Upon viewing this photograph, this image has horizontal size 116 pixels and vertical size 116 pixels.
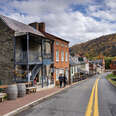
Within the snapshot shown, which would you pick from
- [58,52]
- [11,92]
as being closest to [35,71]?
[11,92]

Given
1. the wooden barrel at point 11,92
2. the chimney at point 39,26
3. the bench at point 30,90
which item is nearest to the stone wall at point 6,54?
the bench at point 30,90

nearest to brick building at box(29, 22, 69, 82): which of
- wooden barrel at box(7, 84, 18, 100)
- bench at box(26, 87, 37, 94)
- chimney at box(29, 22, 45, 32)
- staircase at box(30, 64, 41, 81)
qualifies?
chimney at box(29, 22, 45, 32)

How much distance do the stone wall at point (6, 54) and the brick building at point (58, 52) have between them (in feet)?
27.4

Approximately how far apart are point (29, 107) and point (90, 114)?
131 inches

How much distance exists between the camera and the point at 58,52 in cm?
2519

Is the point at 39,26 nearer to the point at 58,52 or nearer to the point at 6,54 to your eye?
the point at 58,52

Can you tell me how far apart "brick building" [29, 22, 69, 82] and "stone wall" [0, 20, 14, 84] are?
8.35m

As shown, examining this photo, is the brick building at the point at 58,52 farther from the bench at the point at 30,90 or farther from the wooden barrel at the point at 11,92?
the wooden barrel at the point at 11,92

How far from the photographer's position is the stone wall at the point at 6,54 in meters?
15.8

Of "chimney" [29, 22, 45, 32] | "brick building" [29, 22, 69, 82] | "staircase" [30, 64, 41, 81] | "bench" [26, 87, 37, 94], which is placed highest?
"chimney" [29, 22, 45, 32]

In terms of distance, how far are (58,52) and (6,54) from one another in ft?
34.4

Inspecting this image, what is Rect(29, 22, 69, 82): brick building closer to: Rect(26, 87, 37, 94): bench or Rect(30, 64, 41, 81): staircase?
Rect(30, 64, 41, 81): staircase

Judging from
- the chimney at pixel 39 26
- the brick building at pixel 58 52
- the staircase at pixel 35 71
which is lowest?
the staircase at pixel 35 71

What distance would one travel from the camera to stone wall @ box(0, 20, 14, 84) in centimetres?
1584
